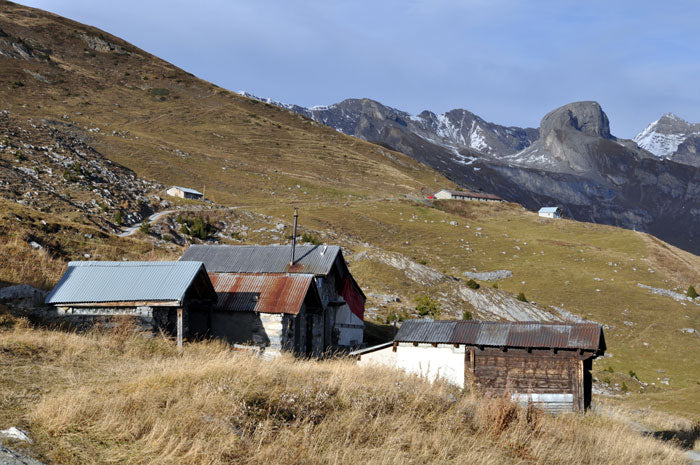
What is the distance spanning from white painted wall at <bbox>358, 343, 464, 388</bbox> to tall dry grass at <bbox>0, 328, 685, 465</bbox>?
1278 cm

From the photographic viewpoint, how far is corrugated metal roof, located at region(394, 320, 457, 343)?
2791 centimetres

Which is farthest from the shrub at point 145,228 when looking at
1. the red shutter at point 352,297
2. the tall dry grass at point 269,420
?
the tall dry grass at point 269,420

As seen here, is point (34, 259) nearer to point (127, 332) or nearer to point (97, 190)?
point (127, 332)

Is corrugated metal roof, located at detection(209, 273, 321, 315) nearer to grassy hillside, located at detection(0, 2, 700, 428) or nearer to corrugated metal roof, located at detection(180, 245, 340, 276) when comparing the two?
corrugated metal roof, located at detection(180, 245, 340, 276)

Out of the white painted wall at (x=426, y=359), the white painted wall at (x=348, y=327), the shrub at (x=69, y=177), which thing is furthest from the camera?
the shrub at (x=69, y=177)

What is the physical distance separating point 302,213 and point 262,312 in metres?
60.2

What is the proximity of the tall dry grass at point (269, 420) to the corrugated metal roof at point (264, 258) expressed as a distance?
19.3 m

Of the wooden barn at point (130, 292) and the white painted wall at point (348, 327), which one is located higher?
the wooden barn at point (130, 292)

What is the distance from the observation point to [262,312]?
24.8 metres

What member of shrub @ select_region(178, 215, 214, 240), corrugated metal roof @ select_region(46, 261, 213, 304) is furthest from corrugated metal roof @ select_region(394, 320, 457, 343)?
shrub @ select_region(178, 215, 214, 240)

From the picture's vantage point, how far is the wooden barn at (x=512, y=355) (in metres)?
24.9

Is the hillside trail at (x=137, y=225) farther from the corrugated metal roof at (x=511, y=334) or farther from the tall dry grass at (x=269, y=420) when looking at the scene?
the tall dry grass at (x=269, y=420)

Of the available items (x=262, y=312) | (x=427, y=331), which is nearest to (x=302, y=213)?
(x=427, y=331)

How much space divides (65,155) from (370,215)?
45.0m
